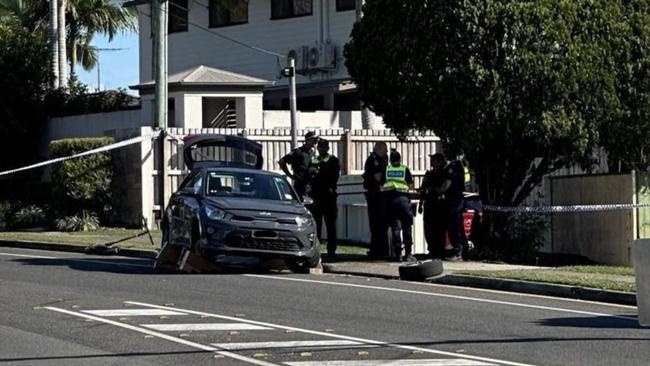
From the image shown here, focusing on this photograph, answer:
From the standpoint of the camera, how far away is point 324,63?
130ft

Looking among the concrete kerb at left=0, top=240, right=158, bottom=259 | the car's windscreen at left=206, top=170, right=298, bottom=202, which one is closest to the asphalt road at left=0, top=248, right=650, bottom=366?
the car's windscreen at left=206, top=170, right=298, bottom=202

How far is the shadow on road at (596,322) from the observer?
13.6 m

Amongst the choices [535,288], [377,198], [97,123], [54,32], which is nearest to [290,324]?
[535,288]

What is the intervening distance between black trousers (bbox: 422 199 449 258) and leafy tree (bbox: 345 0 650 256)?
100cm

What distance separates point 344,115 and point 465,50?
1505 centimetres

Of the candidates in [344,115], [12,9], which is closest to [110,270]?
[344,115]

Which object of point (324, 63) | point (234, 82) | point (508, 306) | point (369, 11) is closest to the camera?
point (508, 306)

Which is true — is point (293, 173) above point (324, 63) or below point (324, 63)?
below

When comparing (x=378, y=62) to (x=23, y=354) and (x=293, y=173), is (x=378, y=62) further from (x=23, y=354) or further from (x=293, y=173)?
(x=23, y=354)

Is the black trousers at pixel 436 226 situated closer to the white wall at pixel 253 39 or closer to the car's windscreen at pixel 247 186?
the car's windscreen at pixel 247 186

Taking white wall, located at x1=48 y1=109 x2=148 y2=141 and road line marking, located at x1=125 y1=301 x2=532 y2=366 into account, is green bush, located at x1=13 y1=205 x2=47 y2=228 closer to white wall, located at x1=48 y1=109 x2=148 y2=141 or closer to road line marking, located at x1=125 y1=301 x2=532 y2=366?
white wall, located at x1=48 y1=109 x2=148 y2=141

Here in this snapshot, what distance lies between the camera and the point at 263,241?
61.6ft

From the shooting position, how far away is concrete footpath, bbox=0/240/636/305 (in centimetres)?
1659

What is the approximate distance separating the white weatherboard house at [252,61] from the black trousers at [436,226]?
12.1m
